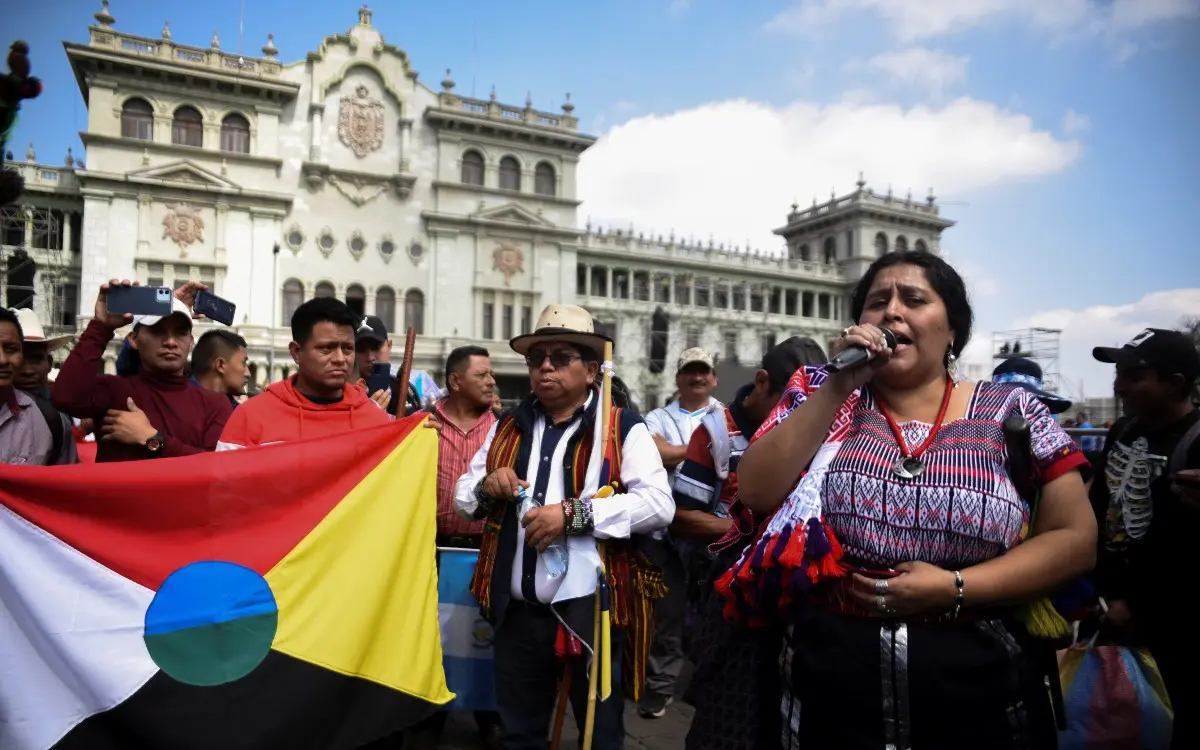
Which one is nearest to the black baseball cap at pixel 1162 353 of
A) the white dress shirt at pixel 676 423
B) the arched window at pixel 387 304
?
the white dress shirt at pixel 676 423

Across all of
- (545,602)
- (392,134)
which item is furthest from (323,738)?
(392,134)

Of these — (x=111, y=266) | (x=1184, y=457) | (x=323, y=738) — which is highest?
(x=111, y=266)

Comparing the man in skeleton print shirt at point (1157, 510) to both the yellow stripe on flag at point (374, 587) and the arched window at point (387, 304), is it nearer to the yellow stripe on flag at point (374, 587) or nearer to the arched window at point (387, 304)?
the yellow stripe on flag at point (374, 587)

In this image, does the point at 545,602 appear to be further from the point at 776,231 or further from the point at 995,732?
the point at 776,231

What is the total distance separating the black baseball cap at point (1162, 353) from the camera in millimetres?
3115

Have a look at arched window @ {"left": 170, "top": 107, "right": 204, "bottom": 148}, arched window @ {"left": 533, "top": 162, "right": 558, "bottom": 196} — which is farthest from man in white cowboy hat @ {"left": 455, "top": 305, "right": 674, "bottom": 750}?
arched window @ {"left": 533, "top": 162, "right": 558, "bottom": 196}

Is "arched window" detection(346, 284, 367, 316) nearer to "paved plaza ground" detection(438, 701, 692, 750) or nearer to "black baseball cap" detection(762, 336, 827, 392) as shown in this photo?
"paved plaza ground" detection(438, 701, 692, 750)

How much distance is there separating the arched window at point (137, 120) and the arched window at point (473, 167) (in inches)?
498

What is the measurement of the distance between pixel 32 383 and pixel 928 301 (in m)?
4.63

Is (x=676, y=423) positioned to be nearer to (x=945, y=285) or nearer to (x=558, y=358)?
(x=558, y=358)

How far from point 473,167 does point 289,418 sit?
34450mm

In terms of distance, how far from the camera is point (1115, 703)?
9.43 feet

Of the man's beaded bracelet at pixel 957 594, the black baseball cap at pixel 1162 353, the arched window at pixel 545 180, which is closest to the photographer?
the man's beaded bracelet at pixel 957 594

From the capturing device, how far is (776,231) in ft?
196
